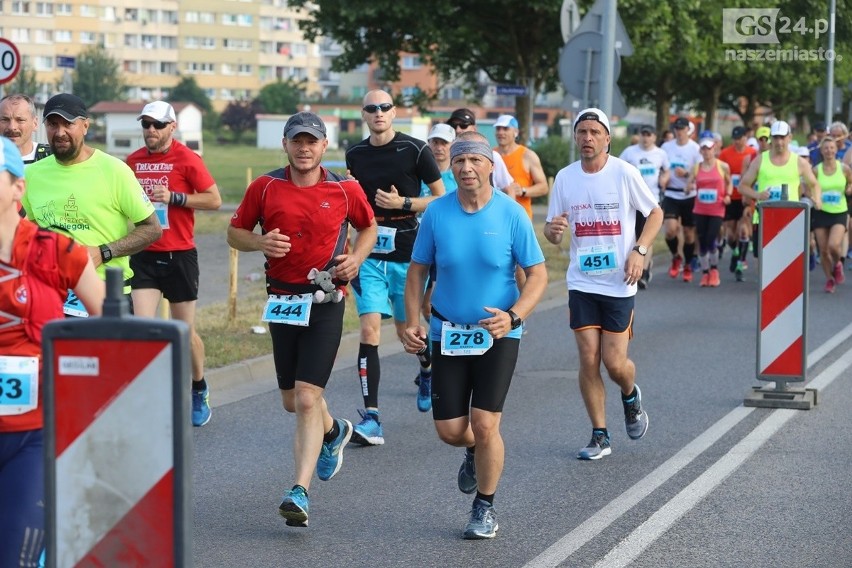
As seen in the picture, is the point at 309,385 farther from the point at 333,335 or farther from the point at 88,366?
the point at 88,366

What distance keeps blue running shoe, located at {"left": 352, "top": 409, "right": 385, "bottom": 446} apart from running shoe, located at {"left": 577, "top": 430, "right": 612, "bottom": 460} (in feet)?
3.93

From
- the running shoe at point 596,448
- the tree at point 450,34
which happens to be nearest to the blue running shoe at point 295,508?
the running shoe at point 596,448

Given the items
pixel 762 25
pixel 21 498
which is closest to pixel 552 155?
pixel 762 25

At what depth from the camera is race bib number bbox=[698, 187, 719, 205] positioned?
17812mm

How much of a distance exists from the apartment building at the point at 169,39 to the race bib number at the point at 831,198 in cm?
12476

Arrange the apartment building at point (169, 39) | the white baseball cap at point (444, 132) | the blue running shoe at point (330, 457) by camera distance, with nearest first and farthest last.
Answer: the blue running shoe at point (330, 457) < the white baseball cap at point (444, 132) < the apartment building at point (169, 39)

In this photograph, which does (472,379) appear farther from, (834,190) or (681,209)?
(681,209)

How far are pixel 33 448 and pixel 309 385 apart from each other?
260 cm

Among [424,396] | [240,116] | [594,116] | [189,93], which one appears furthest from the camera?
[189,93]

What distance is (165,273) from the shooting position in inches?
352

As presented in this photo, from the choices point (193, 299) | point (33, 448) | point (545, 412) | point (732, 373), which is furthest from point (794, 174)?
point (33, 448)

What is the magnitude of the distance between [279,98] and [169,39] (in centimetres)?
2664

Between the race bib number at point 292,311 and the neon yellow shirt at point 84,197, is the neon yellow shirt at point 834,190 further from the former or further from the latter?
the neon yellow shirt at point 84,197

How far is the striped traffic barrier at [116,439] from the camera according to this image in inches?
136
